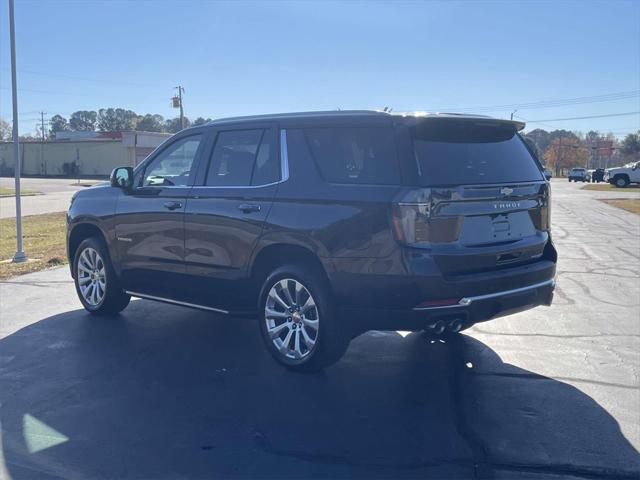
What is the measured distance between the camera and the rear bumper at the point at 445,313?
4738 millimetres

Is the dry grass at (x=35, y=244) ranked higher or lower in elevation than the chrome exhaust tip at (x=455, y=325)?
lower

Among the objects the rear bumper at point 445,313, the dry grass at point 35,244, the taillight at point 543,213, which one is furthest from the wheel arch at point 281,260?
the dry grass at point 35,244

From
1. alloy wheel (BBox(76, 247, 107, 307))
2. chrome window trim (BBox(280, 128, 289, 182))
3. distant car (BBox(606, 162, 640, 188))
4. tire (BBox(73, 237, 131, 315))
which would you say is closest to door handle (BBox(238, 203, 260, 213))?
chrome window trim (BBox(280, 128, 289, 182))

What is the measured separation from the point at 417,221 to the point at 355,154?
827 mm

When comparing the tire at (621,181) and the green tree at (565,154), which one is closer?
the tire at (621,181)

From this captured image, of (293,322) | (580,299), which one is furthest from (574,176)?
(293,322)

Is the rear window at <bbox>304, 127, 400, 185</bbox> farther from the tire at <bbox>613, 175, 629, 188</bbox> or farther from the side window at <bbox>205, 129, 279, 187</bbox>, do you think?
the tire at <bbox>613, 175, 629, 188</bbox>

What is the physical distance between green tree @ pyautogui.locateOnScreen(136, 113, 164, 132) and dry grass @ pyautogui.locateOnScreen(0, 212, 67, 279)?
86235 millimetres

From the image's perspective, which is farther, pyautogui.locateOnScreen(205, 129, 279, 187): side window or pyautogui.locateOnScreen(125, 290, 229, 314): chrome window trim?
pyautogui.locateOnScreen(125, 290, 229, 314): chrome window trim

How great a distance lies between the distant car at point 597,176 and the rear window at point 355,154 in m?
65.4

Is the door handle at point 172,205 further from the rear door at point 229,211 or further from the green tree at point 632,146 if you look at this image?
the green tree at point 632,146

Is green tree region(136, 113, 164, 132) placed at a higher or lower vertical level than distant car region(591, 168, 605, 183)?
higher

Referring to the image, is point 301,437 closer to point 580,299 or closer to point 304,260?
point 304,260

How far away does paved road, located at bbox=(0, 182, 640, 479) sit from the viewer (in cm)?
396
